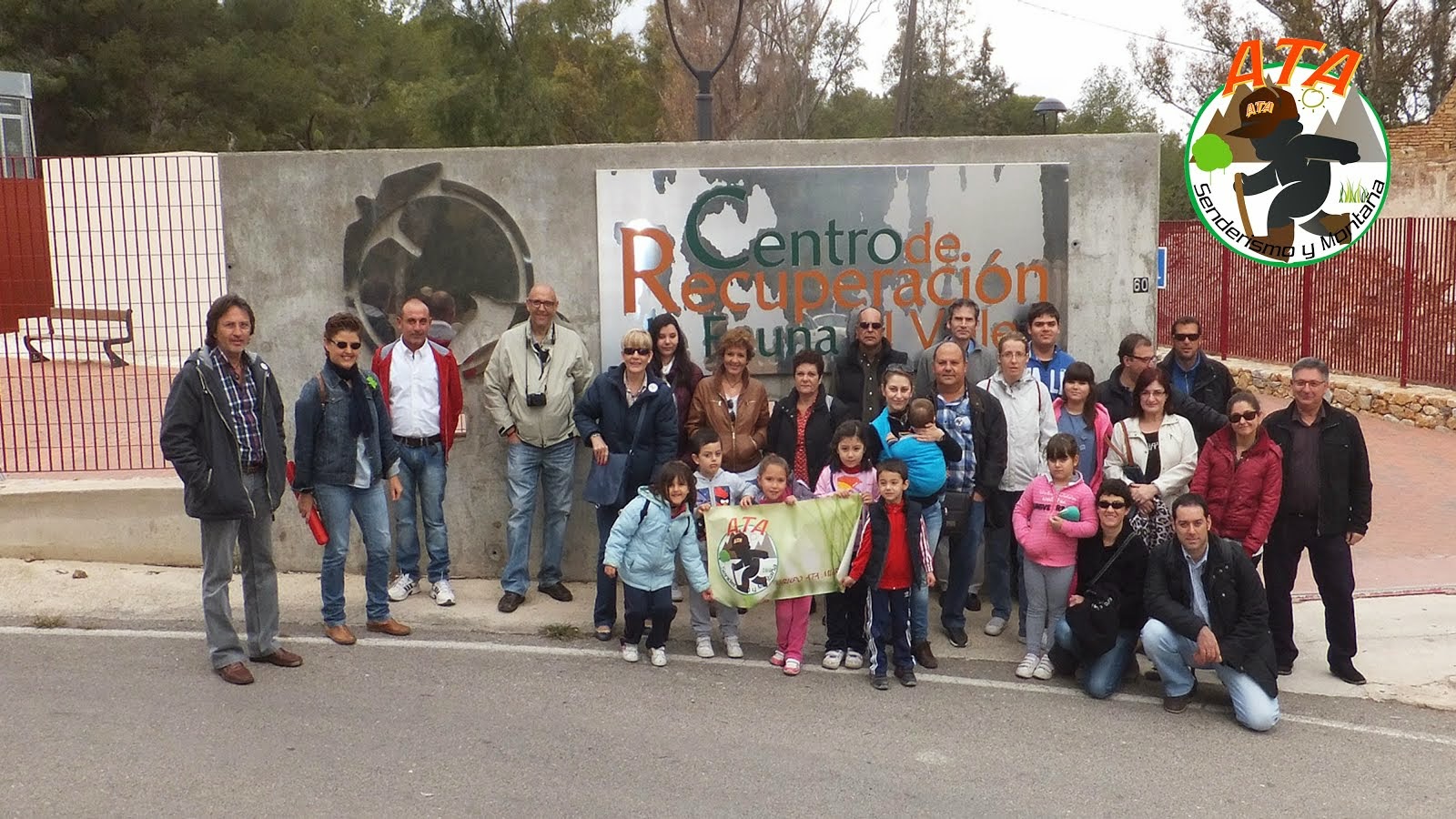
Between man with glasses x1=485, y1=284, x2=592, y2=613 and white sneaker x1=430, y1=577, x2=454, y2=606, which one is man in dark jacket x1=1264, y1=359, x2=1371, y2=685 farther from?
white sneaker x1=430, y1=577, x2=454, y2=606

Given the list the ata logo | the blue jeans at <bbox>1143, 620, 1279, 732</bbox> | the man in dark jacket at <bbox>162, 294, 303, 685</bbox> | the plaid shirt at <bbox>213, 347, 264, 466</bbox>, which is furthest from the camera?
the ata logo

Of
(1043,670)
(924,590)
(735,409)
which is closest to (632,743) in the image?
(924,590)

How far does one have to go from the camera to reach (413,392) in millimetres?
7359

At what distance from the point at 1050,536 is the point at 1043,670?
0.68m

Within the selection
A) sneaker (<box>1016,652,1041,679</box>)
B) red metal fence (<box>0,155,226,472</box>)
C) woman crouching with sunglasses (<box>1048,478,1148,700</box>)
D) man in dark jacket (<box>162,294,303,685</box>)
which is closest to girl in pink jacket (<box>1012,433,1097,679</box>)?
sneaker (<box>1016,652,1041,679</box>)

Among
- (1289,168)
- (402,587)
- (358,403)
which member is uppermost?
(1289,168)

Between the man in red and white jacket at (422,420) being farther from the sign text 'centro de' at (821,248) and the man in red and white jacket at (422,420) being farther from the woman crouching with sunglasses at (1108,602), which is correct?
the woman crouching with sunglasses at (1108,602)

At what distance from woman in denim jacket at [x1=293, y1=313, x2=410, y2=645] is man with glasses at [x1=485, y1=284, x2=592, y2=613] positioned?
81cm

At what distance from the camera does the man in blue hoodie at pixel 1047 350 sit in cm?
753

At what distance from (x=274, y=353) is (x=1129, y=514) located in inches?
208

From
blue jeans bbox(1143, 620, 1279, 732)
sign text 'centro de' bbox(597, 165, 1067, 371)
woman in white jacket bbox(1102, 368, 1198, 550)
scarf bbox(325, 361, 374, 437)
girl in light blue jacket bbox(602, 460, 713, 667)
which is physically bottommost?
blue jeans bbox(1143, 620, 1279, 732)

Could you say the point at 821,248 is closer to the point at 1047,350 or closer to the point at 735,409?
the point at 735,409

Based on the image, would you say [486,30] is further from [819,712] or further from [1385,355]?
[819,712]

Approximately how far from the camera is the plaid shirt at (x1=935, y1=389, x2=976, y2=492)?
23.1 ft
